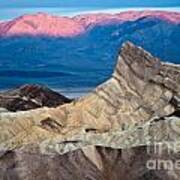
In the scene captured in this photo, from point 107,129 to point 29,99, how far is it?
3824 millimetres

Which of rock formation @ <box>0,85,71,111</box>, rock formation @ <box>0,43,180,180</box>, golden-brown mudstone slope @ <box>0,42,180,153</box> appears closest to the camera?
rock formation @ <box>0,43,180,180</box>

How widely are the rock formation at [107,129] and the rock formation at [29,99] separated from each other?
2305 millimetres

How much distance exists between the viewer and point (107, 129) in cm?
1187

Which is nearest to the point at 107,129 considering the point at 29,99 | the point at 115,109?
the point at 115,109

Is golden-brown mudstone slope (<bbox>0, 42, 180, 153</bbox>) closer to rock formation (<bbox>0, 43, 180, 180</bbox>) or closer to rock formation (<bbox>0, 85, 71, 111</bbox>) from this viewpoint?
rock formation (<bbox>0, 43, 180, 180</bbox>)

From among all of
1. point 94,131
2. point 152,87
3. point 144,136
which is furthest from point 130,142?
point 152,87

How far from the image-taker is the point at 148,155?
31.7 feet

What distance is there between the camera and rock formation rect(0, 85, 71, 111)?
14.9 m

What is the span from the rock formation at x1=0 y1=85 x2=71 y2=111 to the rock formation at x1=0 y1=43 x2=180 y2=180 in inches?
90.8

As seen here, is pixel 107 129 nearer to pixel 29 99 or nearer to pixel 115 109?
pixel 115 109

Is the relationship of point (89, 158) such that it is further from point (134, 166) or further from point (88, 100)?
point (88, 100)

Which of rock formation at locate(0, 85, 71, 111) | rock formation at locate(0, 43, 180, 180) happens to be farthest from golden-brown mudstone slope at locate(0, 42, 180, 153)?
rock formation at locate(0, 85, 71, 111)

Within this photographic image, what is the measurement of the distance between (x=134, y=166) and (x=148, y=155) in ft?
0.87

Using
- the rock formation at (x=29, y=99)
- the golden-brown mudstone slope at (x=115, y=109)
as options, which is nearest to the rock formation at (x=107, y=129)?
the golden-brown mudstone slope at (x=115, y=109)
